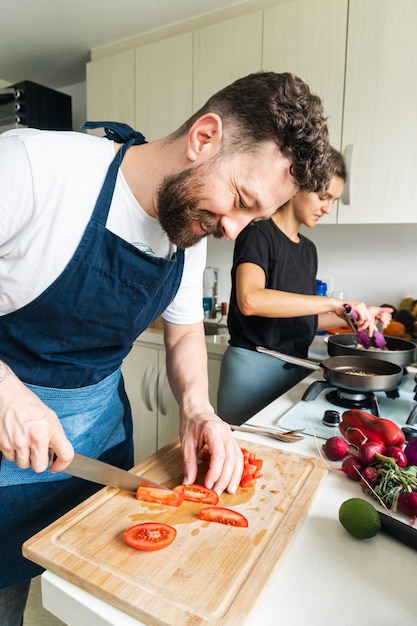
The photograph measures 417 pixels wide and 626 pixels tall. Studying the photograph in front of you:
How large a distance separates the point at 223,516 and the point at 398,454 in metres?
0.33

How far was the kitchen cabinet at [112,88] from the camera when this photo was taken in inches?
101

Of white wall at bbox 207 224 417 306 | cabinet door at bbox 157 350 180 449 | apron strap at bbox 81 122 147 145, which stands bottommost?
cabinet door at bbox 157 350 180 449

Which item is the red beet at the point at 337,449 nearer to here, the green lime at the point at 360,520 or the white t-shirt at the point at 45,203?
the green lime at the point at 360,520

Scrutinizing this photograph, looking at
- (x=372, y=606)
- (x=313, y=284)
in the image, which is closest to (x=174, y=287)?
(x=372, y=606)

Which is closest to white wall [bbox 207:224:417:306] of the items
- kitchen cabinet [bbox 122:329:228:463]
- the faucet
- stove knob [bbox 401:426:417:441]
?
the faucet

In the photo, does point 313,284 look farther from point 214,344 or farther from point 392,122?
point 392,122

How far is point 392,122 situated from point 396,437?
1.53m

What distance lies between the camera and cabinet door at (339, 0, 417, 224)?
184 cm

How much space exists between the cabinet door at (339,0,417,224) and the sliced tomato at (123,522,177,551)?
172 centimetres

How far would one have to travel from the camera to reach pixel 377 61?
74.5 inches

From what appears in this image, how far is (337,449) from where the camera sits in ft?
2.79

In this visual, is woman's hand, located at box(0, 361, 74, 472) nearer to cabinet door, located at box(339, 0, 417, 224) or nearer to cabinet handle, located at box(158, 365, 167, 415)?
cabinet handle, located at box(158, 365, 167, 415)

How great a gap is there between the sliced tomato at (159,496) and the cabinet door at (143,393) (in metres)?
1.60

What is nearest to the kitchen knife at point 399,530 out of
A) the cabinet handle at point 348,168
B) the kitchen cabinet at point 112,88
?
the cabinet handle at point 348,168
